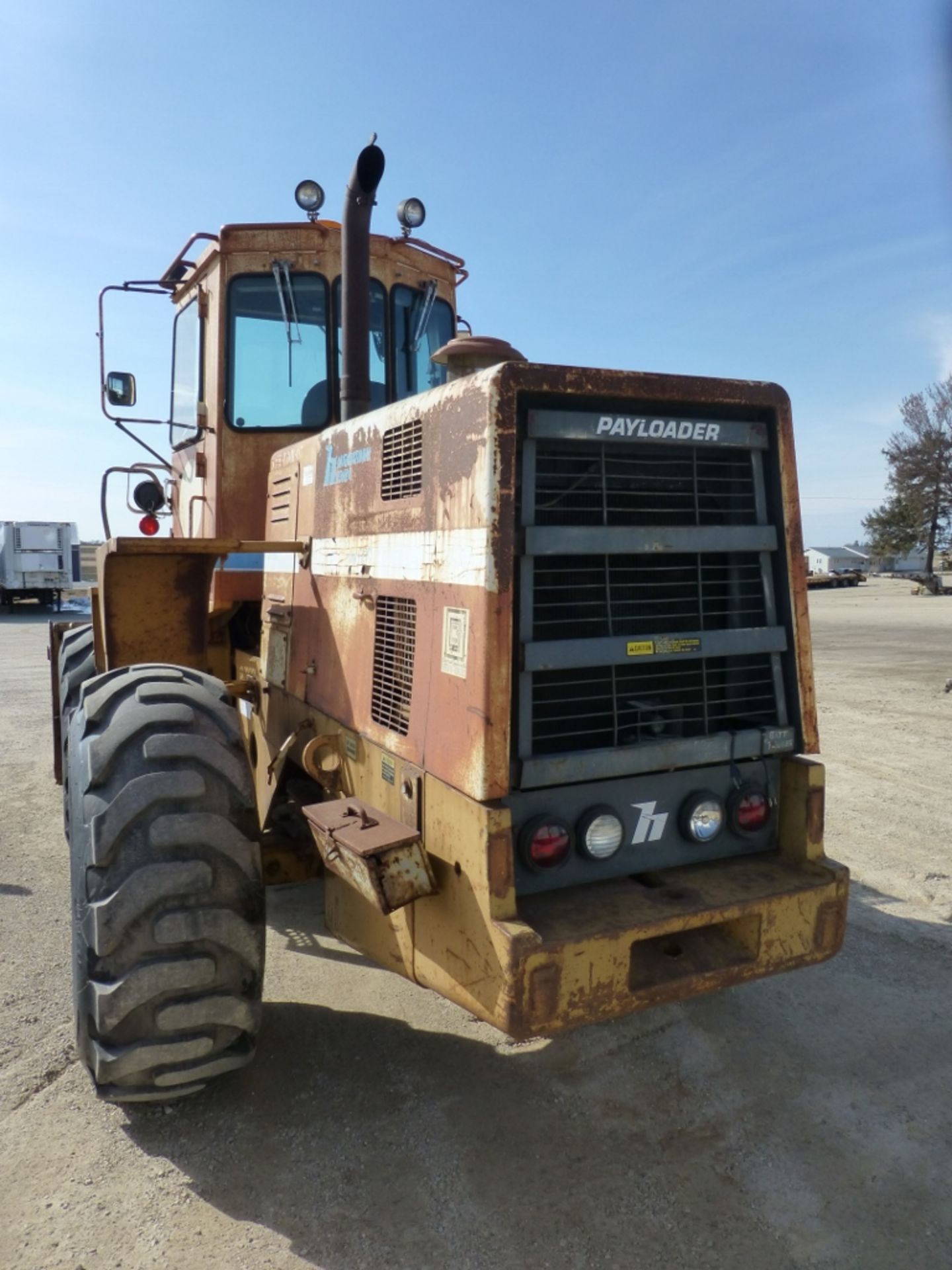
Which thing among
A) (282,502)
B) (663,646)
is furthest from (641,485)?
(282,502)

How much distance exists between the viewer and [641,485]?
9.81 feet

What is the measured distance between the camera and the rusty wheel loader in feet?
8.55

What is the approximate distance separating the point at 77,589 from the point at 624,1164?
118 ft

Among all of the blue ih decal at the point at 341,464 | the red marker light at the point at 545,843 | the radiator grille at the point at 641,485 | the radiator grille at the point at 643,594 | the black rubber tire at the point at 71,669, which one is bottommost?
the red marker light at the point at 545,843

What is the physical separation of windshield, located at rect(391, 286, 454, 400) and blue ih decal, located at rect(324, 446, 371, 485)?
4.56 feet

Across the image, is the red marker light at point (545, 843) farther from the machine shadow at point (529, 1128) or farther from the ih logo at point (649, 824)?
the machine shadow at point (529, 1128)

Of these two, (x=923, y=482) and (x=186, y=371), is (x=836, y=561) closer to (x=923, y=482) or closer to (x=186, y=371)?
(x=923, y=482)

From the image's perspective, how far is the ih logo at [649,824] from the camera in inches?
117

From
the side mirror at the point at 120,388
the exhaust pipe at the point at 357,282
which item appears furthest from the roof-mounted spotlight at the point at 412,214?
the side mirror at the point at 120,388

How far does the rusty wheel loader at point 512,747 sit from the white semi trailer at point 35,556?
27.7 meters

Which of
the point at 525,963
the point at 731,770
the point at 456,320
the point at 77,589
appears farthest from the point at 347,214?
the point at 77,589

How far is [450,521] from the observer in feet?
8.95

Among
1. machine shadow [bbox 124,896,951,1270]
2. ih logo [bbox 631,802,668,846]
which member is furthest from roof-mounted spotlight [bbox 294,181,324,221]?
machine shadow [bbox 124,896,951,1270]

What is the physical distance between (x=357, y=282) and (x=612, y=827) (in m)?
2.54
